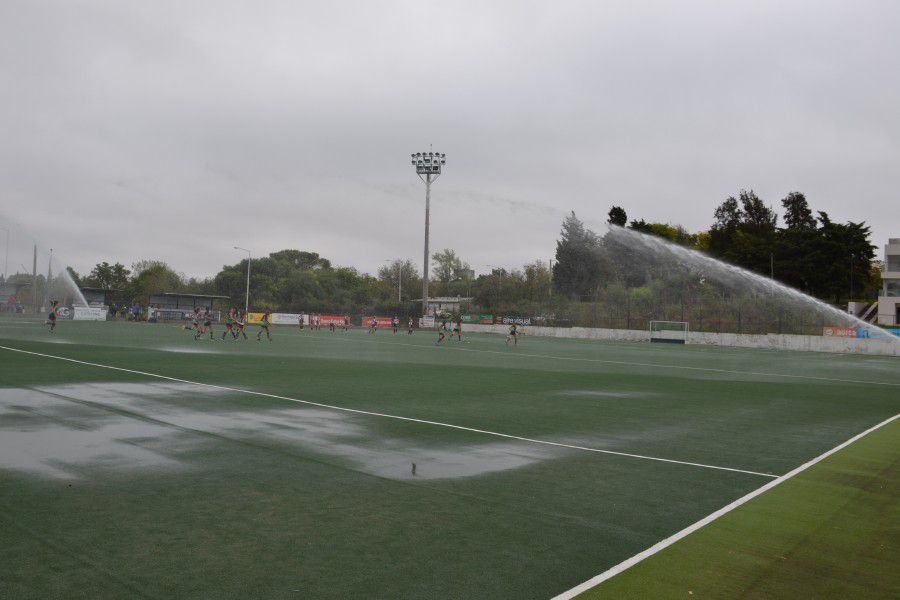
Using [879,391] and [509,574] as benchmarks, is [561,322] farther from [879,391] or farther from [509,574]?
[509,574]

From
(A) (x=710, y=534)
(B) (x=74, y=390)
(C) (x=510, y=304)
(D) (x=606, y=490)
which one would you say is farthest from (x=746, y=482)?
(C) (x=510, y=304)

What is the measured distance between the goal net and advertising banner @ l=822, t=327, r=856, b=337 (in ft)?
33.5

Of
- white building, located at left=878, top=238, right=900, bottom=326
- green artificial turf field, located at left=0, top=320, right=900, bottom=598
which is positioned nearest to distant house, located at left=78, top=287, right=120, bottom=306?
green artificial turf field, located at left=0, top=320, right=900, bottom=598

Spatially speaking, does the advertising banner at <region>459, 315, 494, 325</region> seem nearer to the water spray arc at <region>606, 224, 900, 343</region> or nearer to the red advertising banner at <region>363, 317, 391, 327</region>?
the red advertising banner at <region>363, 317, 391, 327</region>

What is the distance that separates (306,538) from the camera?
5.69 m

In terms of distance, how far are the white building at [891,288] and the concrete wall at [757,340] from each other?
25.7 m

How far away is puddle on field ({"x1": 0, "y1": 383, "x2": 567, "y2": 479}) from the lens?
8.33 metres

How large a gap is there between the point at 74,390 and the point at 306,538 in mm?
11089

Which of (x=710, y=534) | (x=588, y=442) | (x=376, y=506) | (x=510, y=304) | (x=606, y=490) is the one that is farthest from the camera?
(x=510, y=304)

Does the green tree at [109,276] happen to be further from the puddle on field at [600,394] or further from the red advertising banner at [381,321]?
the puddle on field at [600,394]

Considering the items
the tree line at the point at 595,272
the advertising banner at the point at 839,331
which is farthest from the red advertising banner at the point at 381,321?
the advertising banner at the point at 839,331

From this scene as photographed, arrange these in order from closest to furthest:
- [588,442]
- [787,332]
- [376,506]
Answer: [376,506], [588,442], [787,332]

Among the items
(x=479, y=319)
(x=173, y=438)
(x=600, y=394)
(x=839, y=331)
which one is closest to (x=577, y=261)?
(x=479, y=319)

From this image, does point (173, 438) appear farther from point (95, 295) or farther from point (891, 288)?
point (891, 288)
